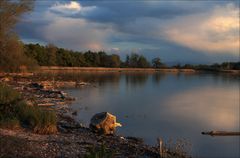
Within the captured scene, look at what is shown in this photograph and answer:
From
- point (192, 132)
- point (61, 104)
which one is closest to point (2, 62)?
point (61, 104)

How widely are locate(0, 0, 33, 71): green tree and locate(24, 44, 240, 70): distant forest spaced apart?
22270mm

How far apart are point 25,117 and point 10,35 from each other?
1347 inches

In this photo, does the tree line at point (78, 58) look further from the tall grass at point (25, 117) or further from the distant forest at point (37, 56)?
the tall grass at point (25, 117)

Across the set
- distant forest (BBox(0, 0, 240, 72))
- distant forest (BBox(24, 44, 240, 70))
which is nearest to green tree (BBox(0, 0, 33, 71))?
distant forest (BBox(0, 0, 240, 72))

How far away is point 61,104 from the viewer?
28.5 meters

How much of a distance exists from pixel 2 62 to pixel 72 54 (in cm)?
6847

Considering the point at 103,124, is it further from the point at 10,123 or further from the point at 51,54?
the point at 51,54

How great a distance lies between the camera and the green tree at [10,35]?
42.9 m

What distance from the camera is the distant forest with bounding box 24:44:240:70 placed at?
10231cm

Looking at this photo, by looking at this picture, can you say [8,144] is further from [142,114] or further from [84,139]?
[142,114]

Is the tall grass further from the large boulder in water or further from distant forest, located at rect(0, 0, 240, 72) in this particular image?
distant forest, located at rect(0, 0, 240, 72)

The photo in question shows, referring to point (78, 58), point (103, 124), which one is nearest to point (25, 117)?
point (103, 124)

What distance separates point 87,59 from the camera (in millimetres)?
127250

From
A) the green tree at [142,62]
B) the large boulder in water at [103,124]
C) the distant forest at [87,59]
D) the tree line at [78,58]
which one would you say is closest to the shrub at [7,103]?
the large boulder in water at [103,124]
